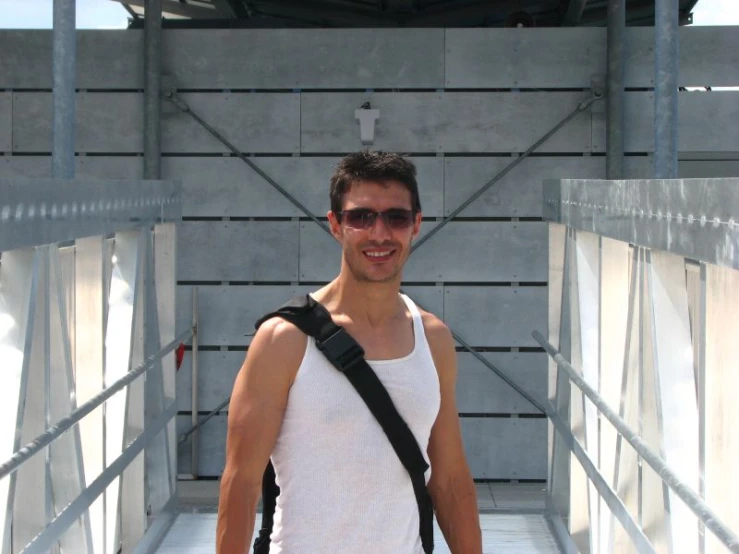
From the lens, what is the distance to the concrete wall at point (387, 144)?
32.9ft

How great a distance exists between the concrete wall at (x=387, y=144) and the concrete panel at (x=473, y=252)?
0.01 m

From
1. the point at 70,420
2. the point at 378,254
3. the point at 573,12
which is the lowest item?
the point at 70,420

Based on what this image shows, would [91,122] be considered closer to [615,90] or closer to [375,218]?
[615,90]

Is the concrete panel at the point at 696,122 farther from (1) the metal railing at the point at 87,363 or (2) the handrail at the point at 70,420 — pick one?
(2) the handrail at the point at 70,420

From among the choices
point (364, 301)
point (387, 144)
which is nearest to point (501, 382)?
point (387, 144)

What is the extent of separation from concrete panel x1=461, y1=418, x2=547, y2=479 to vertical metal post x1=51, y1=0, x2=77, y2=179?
5360mm

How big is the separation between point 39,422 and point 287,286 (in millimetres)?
6611

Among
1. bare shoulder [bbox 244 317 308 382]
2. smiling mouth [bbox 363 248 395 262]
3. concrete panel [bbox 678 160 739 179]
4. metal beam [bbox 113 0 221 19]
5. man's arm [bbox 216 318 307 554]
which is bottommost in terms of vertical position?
man's arm [bbox 216 318 307 554]

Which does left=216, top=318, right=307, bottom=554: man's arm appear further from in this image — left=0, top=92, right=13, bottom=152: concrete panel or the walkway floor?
left=0, top=92, right=13, bottom=152: concrete panel

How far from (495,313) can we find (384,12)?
4.03 meters

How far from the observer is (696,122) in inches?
393

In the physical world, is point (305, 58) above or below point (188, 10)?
below

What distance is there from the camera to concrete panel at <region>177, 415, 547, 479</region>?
1016cm

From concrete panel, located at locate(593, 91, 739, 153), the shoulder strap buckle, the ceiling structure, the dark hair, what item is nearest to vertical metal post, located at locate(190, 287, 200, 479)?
the ceiling structure
